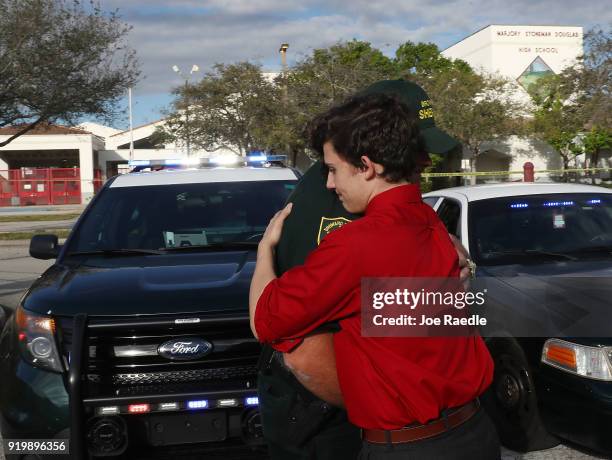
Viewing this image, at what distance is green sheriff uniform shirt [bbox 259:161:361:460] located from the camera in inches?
84.2

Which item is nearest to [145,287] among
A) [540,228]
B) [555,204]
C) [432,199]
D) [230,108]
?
[540,228]

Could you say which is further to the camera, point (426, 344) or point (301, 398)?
point (301, 398)

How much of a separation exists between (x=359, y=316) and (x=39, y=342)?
2.19 meters

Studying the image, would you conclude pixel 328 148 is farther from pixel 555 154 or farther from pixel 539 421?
pixel 555 154

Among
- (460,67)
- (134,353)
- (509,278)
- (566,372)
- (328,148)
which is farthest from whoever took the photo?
(460,67)

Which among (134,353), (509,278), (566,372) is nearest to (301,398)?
(134,353)

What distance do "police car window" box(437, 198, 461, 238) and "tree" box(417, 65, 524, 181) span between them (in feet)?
121

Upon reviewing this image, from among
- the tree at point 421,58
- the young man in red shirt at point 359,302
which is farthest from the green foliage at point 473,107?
the young man in red shirt at point 359,302

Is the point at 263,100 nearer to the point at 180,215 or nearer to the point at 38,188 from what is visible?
the point at 38,188

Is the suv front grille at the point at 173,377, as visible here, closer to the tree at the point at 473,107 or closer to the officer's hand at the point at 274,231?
the officer's hand at the point at 274,231

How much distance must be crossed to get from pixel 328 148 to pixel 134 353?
6.37 feet

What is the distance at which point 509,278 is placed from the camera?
15.6 ft

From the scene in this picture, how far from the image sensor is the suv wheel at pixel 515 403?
4129mm

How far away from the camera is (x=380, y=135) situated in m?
1.89
